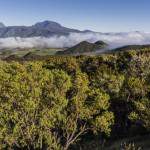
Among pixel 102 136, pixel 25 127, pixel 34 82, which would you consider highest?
pixel 34 82

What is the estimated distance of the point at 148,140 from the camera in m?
90.9

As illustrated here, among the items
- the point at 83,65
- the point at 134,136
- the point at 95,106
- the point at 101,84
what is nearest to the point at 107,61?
the point at 83,65

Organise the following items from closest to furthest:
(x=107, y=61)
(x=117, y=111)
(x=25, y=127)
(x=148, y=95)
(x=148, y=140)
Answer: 1. (x=25, y=127)
2. (x=148, y=140)
3. (x=148, y=95)
4. (x=117, y=111)
5. (x=107, y=61)

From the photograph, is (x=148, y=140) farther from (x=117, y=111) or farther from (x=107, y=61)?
(x=107, y=61)

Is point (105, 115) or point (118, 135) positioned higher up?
point (105, 115)

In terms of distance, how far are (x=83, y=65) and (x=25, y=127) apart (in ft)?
318

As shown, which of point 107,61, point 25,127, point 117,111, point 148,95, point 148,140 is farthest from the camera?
point 107,61

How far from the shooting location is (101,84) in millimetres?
106312

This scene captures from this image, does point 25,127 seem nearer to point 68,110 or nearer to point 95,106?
point 68,110

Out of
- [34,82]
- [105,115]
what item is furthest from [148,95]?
[34,82]

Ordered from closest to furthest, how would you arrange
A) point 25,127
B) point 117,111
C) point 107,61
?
point 25,127, point 117,111, point 107,61

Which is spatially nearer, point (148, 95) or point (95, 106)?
point (95, 106)

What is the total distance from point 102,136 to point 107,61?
63.1m

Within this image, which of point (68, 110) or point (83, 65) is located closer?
point (68, 110)
